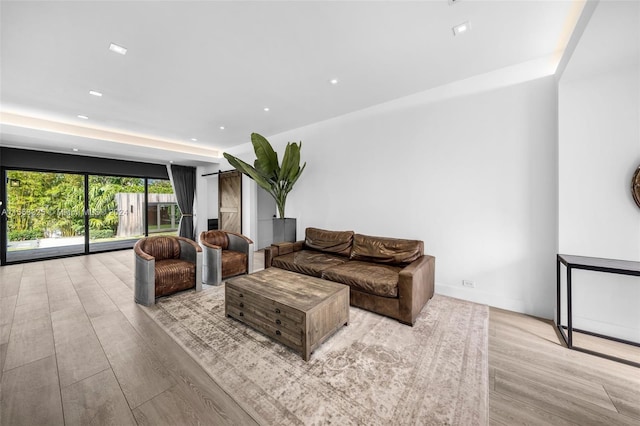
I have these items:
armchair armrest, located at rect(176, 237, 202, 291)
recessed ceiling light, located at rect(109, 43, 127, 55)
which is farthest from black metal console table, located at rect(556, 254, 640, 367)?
recessed ceiling light, located at rect(109, 43, 127, 55)

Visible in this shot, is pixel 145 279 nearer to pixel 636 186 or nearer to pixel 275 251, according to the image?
pixel 275 251

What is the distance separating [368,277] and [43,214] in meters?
7.22

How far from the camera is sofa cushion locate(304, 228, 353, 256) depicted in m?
3.70

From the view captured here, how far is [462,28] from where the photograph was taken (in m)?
2.10

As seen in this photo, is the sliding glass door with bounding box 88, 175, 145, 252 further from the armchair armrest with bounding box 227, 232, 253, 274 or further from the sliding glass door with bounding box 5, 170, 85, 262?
the armchair armrest with bounding box 227, 232, 253, 274

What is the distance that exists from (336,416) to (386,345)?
873mm

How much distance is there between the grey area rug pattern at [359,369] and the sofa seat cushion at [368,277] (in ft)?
1.08

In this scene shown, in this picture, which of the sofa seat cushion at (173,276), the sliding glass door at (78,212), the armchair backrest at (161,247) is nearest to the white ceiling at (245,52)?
the sliding glass door at (78,212)

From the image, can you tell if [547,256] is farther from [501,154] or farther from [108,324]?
[108,324]

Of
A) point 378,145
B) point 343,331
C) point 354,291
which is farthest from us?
point 378,145

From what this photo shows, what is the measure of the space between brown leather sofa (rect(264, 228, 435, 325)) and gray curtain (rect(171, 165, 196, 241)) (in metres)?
4.78

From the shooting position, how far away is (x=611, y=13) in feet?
5.33

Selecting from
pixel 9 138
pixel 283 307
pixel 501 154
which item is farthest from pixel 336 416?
pixel 9 138

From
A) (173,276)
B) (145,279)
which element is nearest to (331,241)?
(173,276)
